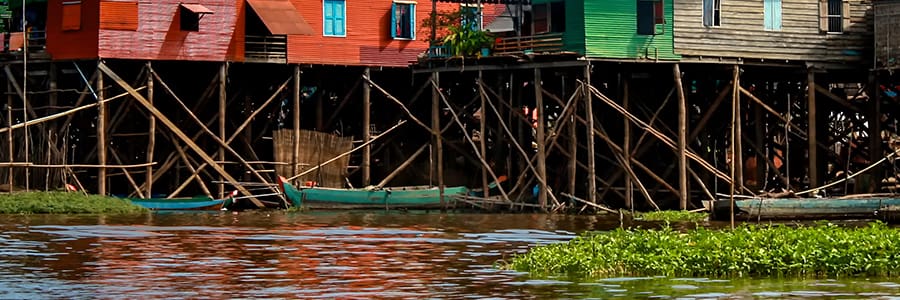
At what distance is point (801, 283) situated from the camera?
2881cm

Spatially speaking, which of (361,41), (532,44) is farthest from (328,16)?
(532,44)

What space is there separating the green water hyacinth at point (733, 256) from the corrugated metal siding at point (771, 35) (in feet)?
55.8

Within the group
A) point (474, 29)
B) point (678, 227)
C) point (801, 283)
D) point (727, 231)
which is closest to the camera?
point (801, 283)

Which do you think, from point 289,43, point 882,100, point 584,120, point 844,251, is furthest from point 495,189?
point 844,251

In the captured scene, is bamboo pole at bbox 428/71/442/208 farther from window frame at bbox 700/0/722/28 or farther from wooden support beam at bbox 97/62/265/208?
window frame at bbox 700/0/722/28

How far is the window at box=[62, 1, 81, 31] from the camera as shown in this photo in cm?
5053

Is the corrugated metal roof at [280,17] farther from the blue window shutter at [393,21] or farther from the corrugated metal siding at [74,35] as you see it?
the corrugated metal siding at [74,35]

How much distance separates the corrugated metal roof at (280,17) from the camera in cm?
5197

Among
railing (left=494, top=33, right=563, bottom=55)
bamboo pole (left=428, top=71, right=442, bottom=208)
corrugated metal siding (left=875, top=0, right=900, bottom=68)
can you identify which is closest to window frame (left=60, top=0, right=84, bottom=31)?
bamboo pole (left=428, top=71, right=442, bottom=208)

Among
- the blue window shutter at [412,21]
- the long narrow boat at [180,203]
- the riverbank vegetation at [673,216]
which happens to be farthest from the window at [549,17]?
the long narrow boat at [180,203]

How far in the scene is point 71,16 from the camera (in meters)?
50.7

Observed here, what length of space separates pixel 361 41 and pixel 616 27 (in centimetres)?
943

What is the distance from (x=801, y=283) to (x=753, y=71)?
74.9 feet

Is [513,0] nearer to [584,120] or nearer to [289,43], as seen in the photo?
[584,120]
